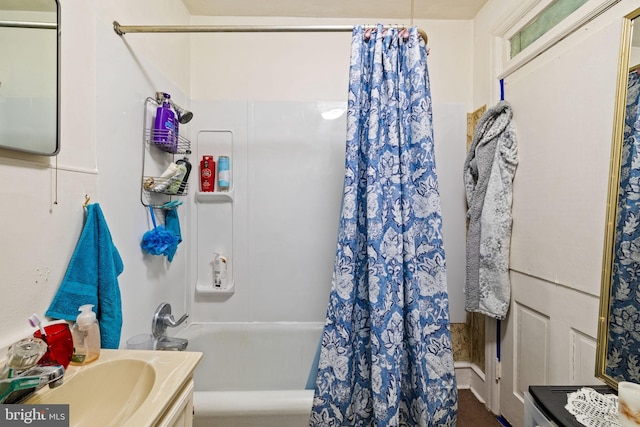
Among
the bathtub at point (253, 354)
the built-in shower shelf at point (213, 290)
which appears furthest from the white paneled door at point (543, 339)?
the built-in shower shelf at point (213, 290)

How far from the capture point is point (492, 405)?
1770mm

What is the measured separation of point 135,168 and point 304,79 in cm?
124

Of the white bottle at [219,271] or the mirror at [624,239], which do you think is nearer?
the mirror at [624,239]

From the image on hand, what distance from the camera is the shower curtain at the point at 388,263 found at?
4.00 ft

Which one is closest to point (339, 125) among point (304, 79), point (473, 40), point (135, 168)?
point (304, 79)

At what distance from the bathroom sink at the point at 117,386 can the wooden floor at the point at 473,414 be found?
171 cm

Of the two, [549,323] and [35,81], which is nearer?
[35,81]

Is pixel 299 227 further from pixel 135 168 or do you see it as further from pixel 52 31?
pixel 52 31

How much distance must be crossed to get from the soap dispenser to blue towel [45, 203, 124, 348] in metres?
0.09

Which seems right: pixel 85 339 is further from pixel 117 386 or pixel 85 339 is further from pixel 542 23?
pixel 542 23

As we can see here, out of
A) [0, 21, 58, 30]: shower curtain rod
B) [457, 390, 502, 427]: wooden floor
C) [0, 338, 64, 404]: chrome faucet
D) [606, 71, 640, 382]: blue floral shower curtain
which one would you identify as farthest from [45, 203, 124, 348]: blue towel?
[457, 390, 502, 427]: wooden floor

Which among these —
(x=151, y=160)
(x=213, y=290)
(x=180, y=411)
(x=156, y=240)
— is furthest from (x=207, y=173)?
(x=180, y=411)

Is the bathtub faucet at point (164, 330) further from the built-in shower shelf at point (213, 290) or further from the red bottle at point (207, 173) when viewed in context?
the red bottle at point (207, 173)

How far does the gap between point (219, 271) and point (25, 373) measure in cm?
128
